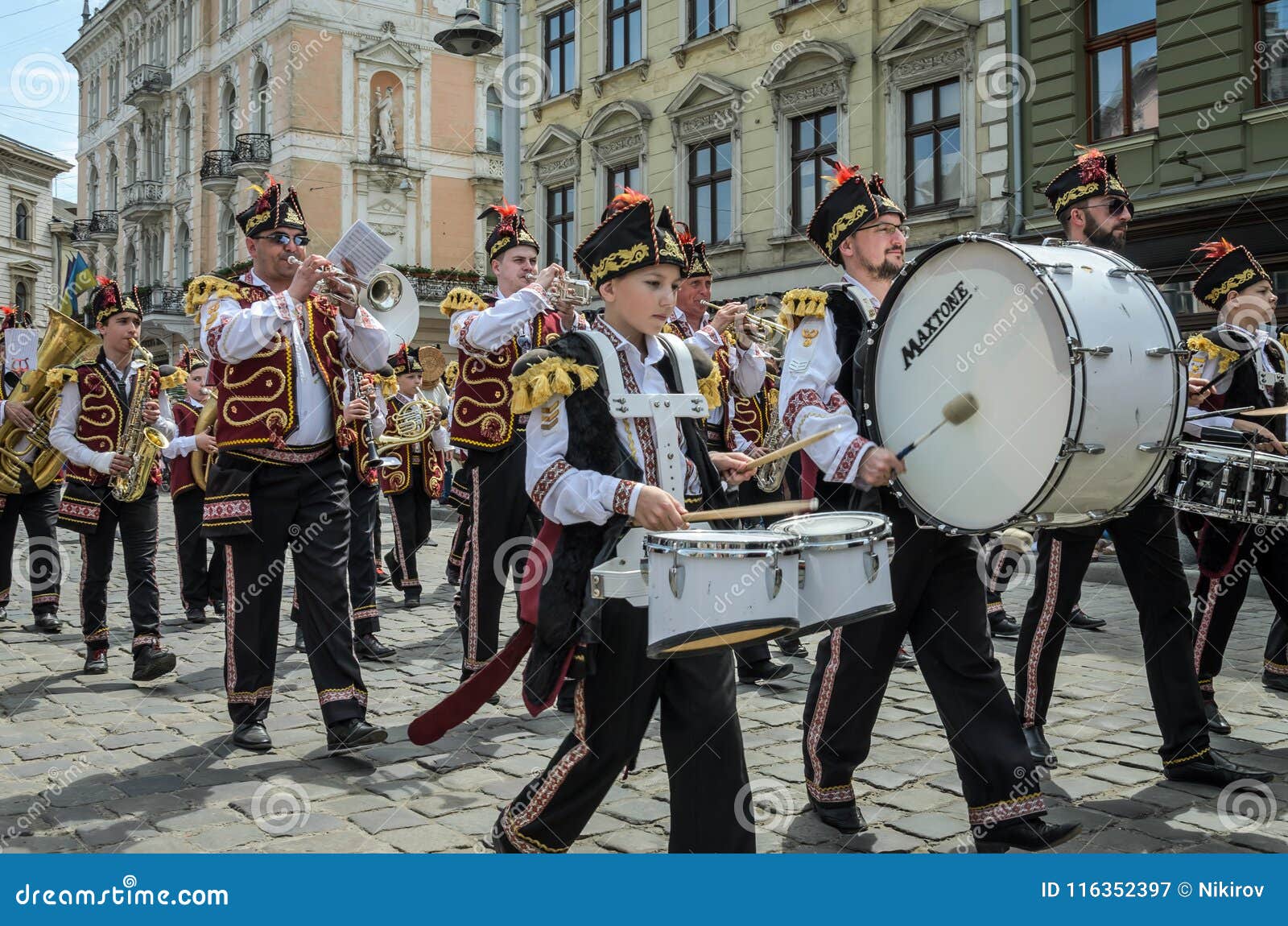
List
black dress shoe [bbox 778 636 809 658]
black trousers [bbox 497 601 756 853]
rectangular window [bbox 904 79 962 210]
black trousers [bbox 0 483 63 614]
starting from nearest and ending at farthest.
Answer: black trousers [bbox 497 601 756 853] → black dress shoe [bbox 778 636 809 658] → black trousers [bbox 0 483 63 614] → rectangular window [bbox 904 79 962 210]

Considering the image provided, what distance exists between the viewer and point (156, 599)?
710 centimetres

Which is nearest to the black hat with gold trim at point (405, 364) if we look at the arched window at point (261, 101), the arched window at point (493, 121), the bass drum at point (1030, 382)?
the bass drum at point (1030, 382)

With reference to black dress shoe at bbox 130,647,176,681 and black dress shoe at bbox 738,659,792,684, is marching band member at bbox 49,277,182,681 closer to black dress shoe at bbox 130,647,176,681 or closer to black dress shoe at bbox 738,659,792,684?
black dress shoe at bbox 130,647,176,681

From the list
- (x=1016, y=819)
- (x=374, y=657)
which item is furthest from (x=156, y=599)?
(x=1016, y=819)

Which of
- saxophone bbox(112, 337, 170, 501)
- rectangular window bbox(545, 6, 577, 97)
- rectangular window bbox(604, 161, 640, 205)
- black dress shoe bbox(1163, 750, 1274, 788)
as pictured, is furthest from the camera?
rectangular window bbox(545, 6, 577, 97)

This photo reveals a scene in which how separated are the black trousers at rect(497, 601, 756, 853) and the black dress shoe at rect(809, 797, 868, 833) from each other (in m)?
0.98

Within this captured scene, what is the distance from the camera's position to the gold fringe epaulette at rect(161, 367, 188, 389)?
832cm

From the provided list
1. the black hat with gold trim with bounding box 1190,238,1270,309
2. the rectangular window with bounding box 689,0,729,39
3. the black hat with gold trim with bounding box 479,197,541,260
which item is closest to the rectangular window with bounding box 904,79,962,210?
the rectangular window with bounding box 689,0,729,39

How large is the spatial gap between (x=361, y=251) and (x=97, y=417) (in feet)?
9.55

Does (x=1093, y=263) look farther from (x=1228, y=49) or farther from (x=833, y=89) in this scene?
(x=833, y=89)

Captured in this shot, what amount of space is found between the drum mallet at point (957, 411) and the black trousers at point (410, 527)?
6.65 m

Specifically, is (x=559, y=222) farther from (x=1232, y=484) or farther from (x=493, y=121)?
(x=1232, y=484)

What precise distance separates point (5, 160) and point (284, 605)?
183 ft

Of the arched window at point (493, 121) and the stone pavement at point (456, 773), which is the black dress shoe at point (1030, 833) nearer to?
the stone pavement at point (456, 773)
